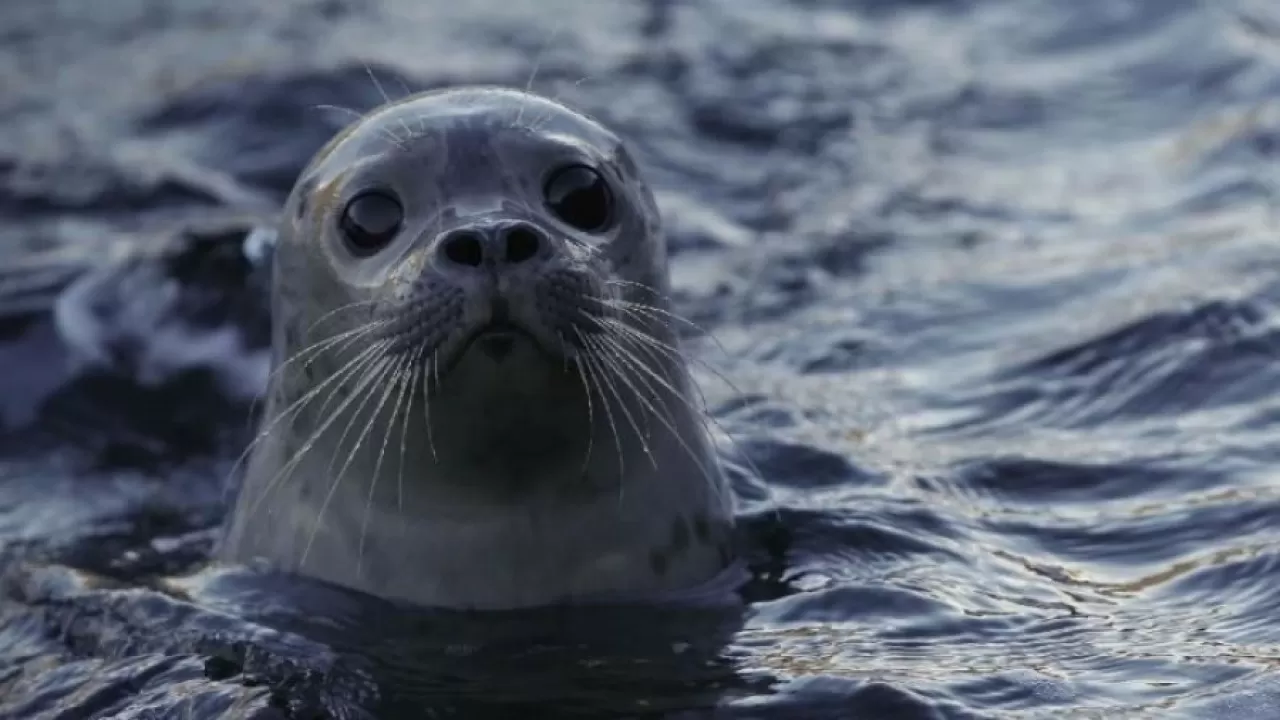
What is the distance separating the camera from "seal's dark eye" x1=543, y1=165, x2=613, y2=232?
502 centimetres

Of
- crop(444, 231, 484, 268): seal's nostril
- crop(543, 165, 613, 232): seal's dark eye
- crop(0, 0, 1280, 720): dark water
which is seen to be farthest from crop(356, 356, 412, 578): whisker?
crop(543, 165, 613, 232): seal's dark eye

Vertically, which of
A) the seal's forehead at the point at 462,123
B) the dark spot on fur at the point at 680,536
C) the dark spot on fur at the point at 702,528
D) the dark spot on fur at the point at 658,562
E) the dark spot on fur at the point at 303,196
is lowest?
the dark spot on fur at the point at 658,562

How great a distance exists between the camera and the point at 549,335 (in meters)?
4.59

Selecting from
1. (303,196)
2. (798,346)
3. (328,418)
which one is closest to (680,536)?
(328,418)

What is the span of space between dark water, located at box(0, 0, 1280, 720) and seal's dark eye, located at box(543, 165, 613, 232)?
82cm

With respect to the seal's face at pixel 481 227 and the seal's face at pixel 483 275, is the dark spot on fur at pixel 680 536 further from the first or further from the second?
the seal's face at pixel 481 227

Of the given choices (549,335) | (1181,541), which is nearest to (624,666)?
(549,335)

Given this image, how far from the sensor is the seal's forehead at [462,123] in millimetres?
5047

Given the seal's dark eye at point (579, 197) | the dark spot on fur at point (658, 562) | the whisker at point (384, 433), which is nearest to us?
the whisker at point (384, 433)

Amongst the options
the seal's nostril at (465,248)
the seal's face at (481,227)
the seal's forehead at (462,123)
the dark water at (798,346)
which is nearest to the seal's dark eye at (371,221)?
the seal's face at (481,227)

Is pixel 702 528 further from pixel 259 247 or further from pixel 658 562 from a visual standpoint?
pixel 259 247

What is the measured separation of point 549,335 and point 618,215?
0.61m

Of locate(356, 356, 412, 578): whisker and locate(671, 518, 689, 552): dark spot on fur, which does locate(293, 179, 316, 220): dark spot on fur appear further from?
locate(671, 518, 689, 552): dark spot on fur

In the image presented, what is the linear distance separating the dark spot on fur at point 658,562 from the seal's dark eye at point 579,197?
2.40 feet
